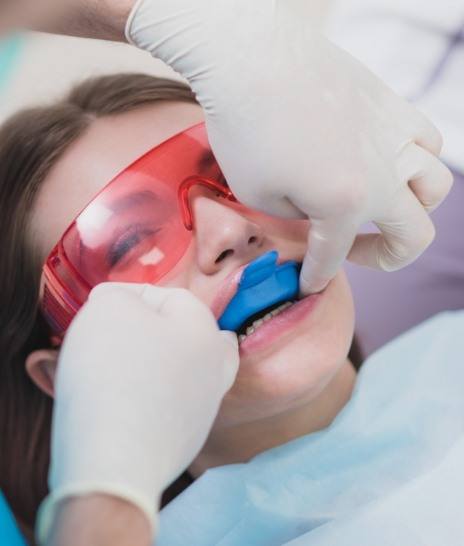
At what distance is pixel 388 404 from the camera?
4.19 feet

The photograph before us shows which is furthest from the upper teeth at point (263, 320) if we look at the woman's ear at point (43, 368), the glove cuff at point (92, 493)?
the glove cuff at point (92, 493)

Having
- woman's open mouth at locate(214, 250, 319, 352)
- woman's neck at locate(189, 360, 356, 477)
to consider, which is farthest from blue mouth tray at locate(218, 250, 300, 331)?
woman's neck at locate(189, 360, 356, 477)

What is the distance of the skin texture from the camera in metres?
1.01

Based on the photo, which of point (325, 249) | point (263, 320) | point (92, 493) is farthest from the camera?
point (263, 320)

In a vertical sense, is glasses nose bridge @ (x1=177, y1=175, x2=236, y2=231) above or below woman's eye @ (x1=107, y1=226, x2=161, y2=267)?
above

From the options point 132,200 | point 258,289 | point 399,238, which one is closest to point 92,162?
point 132,200

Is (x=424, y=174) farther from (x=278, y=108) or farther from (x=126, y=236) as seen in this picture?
(x=126, y=236)

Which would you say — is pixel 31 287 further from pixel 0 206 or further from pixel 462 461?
pixel 462 461

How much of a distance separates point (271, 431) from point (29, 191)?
→ 20.9 inches

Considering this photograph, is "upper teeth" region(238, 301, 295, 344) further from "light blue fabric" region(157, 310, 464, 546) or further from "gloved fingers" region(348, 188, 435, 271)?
"light blue fabric" region(157, 310, 464, 546)

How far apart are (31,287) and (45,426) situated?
Answer: 0.33m

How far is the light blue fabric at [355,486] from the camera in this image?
1.02 meters

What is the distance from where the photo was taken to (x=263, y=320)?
104 centimetres

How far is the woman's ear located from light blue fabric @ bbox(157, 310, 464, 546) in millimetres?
280
